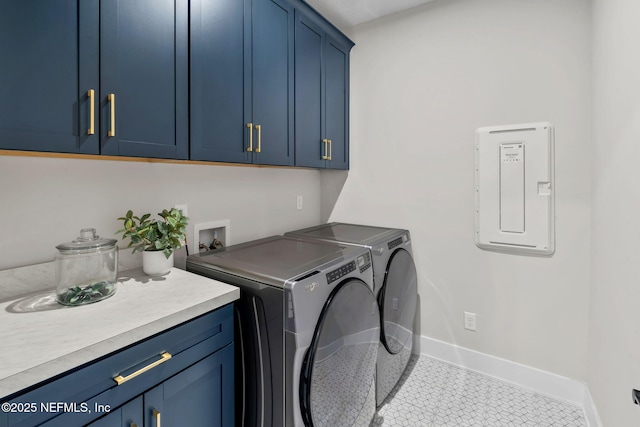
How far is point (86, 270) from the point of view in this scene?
1167 mm

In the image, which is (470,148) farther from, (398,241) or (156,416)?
(156,416)

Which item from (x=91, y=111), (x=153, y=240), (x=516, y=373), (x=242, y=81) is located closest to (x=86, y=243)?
(x=153, y=240)

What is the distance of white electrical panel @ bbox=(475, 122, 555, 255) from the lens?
6.35 ft

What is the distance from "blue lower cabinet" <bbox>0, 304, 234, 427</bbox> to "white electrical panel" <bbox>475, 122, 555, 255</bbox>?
71.1 inches

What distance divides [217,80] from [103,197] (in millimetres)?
762

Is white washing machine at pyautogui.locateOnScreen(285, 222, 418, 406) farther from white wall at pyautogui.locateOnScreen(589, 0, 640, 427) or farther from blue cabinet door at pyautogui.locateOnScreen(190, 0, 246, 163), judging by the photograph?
white wall at pyautogui.locateOnScreen(589, 0, 640, 427)

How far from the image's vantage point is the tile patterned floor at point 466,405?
5.82 feet

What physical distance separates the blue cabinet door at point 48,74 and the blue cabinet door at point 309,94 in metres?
1.16

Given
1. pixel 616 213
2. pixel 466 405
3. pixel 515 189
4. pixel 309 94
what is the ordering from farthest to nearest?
pixel 309 94, pixel 515 189, pixel 466 405, pixel 616 213

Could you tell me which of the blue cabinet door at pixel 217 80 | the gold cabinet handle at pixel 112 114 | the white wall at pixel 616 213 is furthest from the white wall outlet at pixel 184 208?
the white wall at pixel 616 213

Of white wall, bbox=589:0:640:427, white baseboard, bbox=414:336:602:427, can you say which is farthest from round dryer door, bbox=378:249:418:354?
white wall, bbox=589:0:640:427

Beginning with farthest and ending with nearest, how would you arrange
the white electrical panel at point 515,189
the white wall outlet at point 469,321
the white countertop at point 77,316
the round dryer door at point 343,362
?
the white wall outlet at point 469,321 → the white electrical panel at point 515,189 → the round dryer door at point 343,362 → the white countertop at point 77,316

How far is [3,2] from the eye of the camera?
0.88 m

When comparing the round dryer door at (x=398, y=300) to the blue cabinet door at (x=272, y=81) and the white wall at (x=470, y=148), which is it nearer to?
the white wall at (x=470, y=148)
